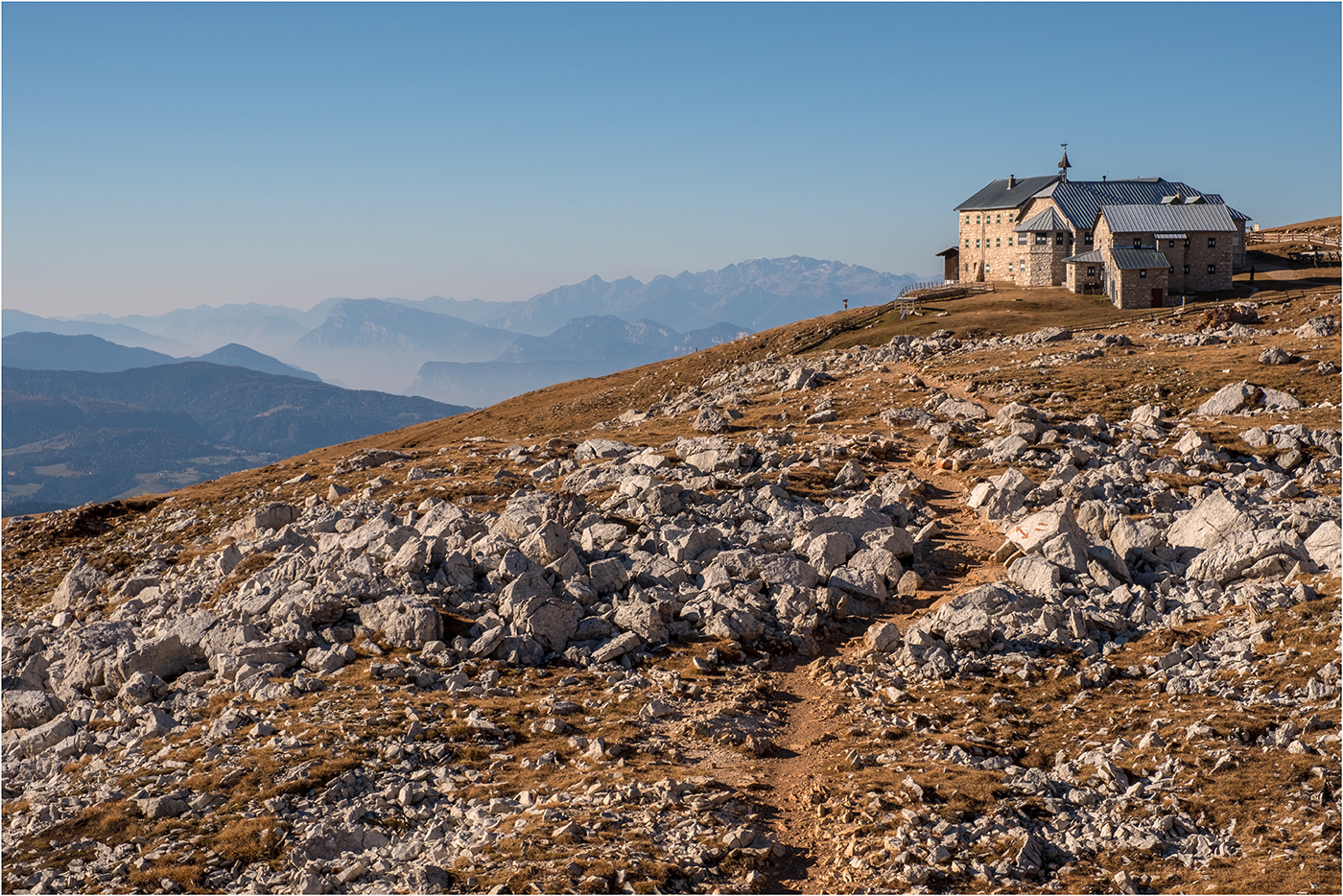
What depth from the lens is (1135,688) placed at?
78.7 feet

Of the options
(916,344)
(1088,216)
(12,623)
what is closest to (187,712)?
(12,623)

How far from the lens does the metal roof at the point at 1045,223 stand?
98625 millimetres

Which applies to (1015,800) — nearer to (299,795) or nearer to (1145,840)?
(1145,840)

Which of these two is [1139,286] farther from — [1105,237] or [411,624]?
[411,624]

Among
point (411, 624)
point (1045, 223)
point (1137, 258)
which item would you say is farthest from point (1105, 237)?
point (411, 624)

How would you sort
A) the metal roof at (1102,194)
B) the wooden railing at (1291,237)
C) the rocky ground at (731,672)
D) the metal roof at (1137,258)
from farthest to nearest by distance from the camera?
the wooden railing at (1291,237) < the metal roof at (1102,194) < the metal roof at (1137,258) < the rocky ground at (731,672)

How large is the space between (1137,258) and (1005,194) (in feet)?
101

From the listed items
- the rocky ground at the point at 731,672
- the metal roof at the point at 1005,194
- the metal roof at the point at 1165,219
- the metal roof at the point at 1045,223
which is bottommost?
the rocky ground at the point at 731,672

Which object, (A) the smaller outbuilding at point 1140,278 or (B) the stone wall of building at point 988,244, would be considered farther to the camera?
(B) the stone wall of building at point 988,244

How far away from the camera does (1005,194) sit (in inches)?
4439

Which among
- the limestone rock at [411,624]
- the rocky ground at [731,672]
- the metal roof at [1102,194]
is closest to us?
the rocky ground at [731,672]

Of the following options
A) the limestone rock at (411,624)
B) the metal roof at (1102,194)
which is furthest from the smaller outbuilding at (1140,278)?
the limestone rock at (411,624)

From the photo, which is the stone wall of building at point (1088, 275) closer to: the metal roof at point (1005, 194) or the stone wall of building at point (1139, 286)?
the stone wall of building at point (1139, 286)

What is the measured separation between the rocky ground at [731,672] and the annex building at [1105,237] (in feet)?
136
